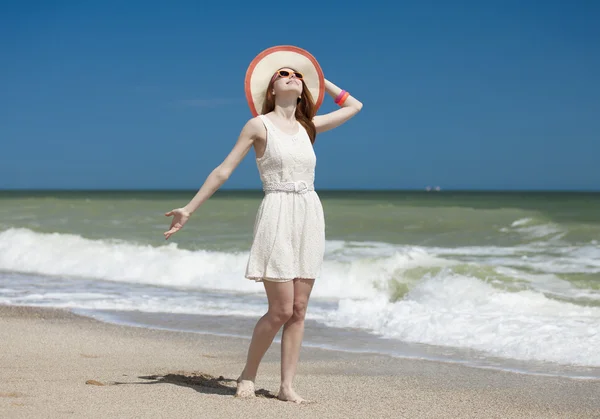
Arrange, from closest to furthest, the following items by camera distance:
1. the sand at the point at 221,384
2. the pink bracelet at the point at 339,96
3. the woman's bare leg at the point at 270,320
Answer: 1. the sand at the point at 221,384
2. the woman's bare leg at the point at 270,320
3. the pink bracelet at the point at 339,96

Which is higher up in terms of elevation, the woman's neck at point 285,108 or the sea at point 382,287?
the woman's neck at point 285,108

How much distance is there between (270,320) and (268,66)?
1.52 metres

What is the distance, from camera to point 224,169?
4367 millimetres

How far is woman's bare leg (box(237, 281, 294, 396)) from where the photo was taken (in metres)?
4.34

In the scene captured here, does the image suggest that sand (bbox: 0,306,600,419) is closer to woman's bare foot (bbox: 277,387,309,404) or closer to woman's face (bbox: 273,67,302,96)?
woman's bare foot (bbox: 277,387,309,404)

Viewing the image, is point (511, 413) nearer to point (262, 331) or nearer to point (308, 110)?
point (262, 331)

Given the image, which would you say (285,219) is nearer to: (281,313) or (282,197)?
(282,197)

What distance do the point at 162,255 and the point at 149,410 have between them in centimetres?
1233

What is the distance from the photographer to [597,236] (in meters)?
19.2

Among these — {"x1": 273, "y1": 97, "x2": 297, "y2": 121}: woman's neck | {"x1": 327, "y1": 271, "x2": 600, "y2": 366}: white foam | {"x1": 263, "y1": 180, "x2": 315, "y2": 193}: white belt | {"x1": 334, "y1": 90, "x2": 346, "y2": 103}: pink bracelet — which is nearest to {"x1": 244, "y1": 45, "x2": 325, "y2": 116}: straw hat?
{"x1": 273, "y1": 97, "x2": 297, "y2": 121}: woman's neck

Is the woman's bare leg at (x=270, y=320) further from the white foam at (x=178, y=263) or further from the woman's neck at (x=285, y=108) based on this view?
the white foam at (x=178, y=263)

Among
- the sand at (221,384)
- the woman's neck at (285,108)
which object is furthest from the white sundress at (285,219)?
the sand at (221,384)

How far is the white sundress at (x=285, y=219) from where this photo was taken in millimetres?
4297

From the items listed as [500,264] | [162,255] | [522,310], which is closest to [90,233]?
[162,255]
